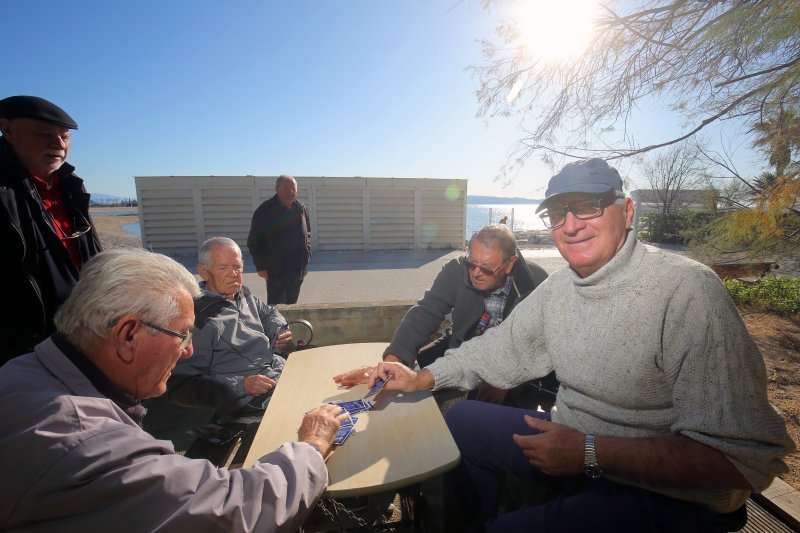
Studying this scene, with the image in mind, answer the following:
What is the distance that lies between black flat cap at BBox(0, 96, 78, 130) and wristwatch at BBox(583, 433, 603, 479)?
119 inches

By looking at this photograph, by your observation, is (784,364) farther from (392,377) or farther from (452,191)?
(452,191)

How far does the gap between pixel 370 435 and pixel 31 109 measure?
244 cm

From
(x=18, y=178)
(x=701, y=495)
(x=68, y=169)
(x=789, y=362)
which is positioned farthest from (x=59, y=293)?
(x=789, y=362)

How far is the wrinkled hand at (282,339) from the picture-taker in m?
2.90

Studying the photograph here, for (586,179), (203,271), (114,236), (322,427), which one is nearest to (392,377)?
(322,427)

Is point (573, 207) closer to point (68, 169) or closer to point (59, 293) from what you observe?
point (59, 293)

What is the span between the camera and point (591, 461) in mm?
1328

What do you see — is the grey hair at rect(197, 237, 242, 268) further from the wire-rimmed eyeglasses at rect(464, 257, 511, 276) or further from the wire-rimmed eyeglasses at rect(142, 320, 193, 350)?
the wire-rimmed eyeglasses at rect(464, 257, 511, 276)

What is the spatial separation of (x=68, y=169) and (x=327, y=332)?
2.61 meters

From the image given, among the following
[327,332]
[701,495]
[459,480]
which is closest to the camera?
[701,495]

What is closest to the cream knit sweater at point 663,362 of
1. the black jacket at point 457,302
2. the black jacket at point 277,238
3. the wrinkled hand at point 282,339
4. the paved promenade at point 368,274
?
the black jacket at point 457,302

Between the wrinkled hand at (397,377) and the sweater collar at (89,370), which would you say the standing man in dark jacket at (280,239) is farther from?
the sweater collar at (89,370)

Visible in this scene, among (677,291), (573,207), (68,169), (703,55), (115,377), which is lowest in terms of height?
(115,377)

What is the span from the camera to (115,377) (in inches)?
43.4
